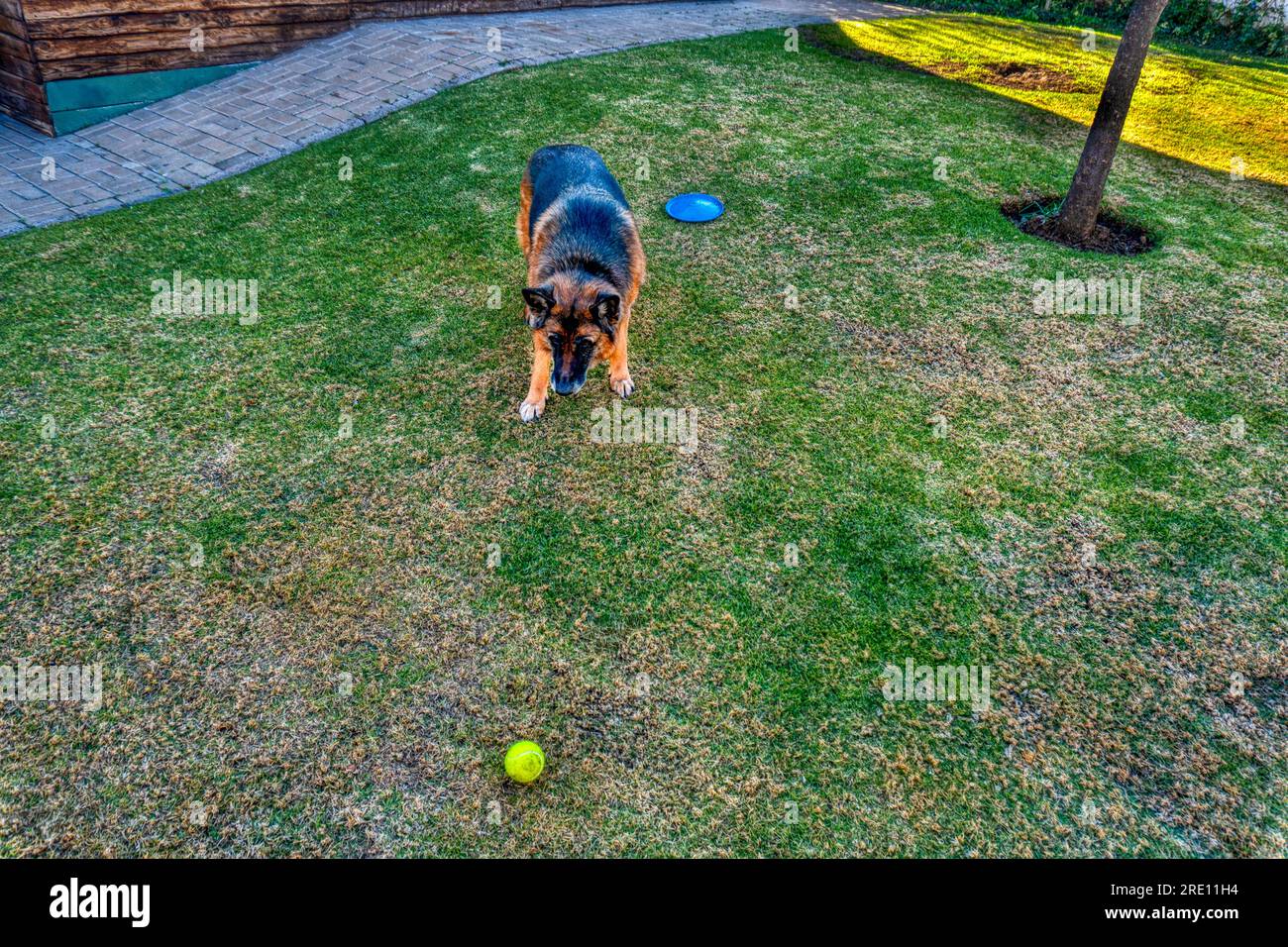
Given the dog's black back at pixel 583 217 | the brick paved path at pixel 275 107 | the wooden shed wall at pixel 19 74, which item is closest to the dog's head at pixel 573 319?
the dog's black back at pixel 583 217

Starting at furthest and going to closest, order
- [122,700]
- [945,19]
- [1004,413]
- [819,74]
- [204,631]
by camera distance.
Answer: [945,19]
[819,74]
[1004,413]
[204,631]
[122,700]

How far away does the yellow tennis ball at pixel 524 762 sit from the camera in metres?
3.55

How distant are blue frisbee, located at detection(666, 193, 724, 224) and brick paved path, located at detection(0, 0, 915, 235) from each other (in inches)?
204

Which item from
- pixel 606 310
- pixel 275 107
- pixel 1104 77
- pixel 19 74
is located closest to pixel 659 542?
pixel 606 310

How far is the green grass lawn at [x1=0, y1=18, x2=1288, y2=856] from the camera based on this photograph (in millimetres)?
3602

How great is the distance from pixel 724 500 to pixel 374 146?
7874 millimetres

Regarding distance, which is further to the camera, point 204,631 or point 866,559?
point 866,559

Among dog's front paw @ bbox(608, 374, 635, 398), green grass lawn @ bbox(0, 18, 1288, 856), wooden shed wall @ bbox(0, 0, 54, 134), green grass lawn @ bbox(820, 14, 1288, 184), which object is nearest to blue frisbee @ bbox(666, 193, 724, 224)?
green grass lawn @ bbox(0, 18, 1288, 856)

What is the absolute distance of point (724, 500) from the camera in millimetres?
5168

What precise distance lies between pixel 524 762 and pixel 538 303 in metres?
2.87

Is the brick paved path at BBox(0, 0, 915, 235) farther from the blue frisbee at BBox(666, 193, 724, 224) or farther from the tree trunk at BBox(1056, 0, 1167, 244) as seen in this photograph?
the tree trunk at BBox(1056, 0, 1167, 244)
